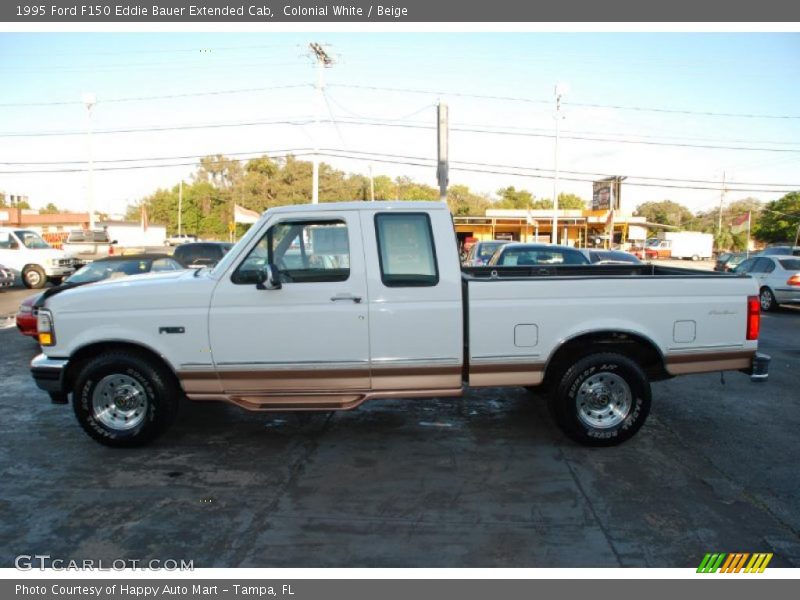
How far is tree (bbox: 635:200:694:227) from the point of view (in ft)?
345

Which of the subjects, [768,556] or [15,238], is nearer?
[768,556]

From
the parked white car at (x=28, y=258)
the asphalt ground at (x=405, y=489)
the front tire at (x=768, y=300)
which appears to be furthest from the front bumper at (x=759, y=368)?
the parked white car at (x=28, y=258)

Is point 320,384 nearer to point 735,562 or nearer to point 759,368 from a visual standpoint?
point 735,562

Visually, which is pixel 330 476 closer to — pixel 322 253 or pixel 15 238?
pixel 322 253

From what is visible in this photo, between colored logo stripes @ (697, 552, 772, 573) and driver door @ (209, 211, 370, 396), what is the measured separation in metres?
2.72

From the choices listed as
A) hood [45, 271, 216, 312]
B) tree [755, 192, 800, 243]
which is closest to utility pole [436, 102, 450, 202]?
hood [45, 271, 216, 312]

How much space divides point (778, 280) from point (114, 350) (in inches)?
643

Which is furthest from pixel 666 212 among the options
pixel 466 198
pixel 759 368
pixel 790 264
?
pixel 759 368

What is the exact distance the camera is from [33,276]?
2028cm

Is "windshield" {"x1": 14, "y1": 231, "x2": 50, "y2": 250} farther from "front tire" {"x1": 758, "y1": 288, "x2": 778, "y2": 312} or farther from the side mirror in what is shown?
"front tire" {"x1": 758, "y1": 288, "x2": 778, "y2": 312}

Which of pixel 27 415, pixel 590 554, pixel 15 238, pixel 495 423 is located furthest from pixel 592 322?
pixel 15 238

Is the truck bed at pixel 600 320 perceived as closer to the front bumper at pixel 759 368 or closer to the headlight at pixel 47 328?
the front bumper at pixel 759 368
